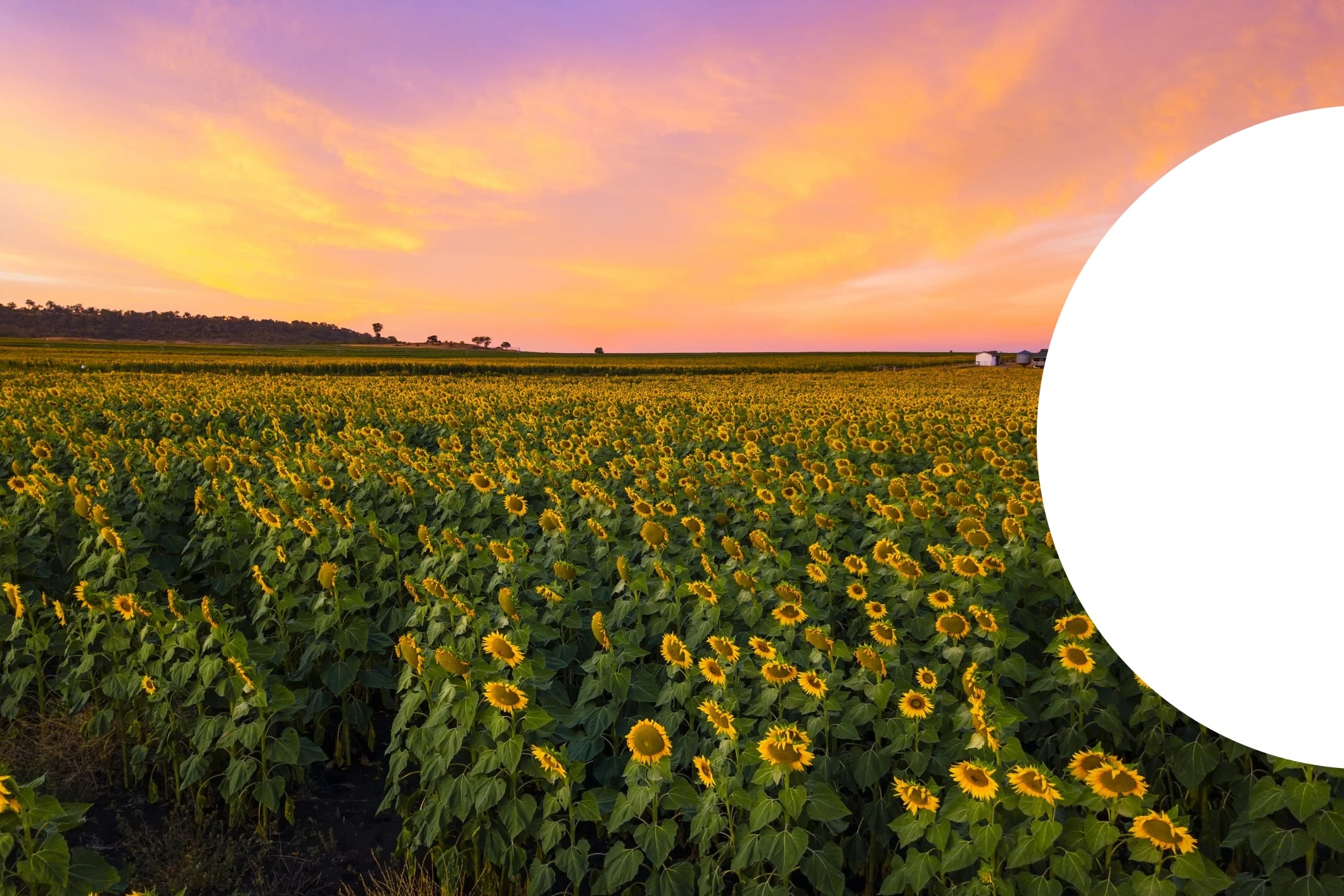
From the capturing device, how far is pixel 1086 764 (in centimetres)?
302

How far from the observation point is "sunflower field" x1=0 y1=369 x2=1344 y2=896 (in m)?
3.18

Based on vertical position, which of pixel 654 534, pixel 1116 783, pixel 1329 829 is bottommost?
pixel 1329 829

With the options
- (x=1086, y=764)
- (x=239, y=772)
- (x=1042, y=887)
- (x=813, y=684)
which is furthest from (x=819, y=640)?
(x=239, y=772)

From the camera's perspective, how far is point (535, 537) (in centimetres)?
806

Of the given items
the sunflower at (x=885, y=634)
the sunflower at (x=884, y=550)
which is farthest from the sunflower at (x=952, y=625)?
the sunflower at (x=884, y=550)

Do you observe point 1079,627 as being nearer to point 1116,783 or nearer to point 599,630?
point 1116,783

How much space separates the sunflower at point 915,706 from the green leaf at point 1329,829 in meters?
1.55

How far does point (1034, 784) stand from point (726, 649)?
155 centimetres

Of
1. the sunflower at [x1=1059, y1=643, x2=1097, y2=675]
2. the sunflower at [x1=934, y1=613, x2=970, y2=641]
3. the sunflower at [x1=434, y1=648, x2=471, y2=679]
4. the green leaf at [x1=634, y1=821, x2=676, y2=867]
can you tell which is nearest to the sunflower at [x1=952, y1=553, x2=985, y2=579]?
the sunflower at [x1=934, y1=613, x2=970, y2=641]

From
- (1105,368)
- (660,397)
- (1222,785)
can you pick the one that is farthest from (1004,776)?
(660,397)

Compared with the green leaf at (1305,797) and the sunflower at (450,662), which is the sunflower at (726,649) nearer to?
the sunflower at (450,662)

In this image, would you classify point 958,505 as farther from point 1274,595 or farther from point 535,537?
point 1274,595

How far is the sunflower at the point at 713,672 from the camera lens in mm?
3543

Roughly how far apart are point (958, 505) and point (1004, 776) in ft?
12.7
